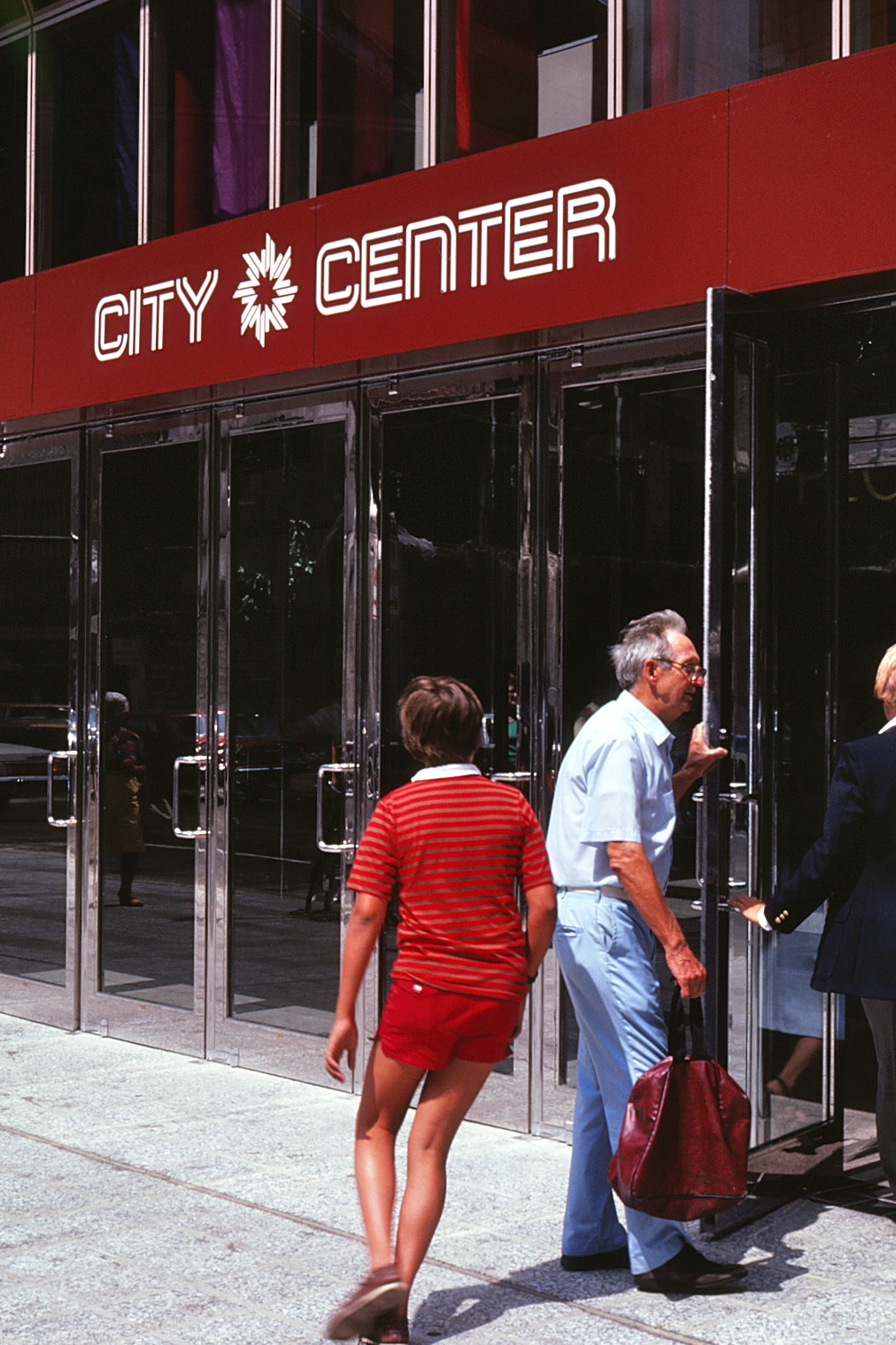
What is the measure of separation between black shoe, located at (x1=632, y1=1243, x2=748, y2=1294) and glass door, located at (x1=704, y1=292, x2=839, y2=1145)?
0.82m

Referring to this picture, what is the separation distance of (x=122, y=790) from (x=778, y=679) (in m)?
3.95

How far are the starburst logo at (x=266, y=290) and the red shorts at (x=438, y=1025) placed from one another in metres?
3.91

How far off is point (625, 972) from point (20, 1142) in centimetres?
276

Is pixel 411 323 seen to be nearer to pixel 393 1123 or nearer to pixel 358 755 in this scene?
pixel 358 755

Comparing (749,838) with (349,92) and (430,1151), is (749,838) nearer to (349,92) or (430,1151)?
(430,1151)

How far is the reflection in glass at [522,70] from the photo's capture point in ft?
21.0

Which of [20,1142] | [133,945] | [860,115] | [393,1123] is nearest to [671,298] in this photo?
[860,115]

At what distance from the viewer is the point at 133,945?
326 inches

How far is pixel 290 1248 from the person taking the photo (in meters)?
4.90

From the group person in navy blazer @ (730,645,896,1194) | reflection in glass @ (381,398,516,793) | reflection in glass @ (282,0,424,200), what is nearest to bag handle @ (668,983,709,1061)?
person in navy blazer @ (730,645,896,1194)

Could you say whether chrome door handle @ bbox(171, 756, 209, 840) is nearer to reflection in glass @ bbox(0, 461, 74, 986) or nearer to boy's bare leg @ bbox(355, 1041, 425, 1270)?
reflection in glass @ bbox(0, 461, 74, 986)

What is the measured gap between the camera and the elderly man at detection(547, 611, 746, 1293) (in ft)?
14.7

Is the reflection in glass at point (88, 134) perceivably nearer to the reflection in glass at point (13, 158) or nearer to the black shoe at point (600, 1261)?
the reflection in glass at point (13, 158)

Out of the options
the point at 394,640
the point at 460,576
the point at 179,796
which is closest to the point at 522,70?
the point at 460,576
